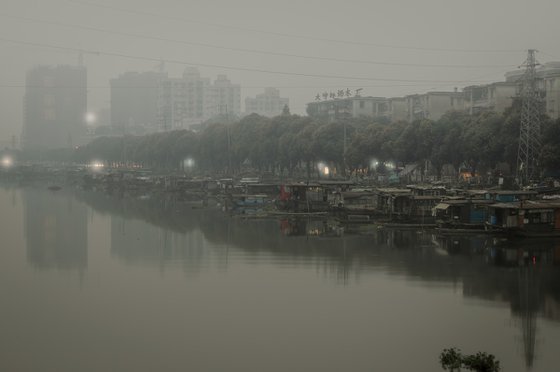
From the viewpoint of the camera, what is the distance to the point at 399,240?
25.6m

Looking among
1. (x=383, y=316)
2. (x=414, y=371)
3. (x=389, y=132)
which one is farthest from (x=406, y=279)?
(x=389, y=132)

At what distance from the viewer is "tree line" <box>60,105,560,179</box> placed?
3606 centimetres

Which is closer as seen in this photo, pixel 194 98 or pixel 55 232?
pixel 55 232

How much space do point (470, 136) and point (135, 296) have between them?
989 inches

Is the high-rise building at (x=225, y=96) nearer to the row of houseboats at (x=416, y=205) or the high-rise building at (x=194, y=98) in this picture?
the high-rise building at (x=194, y=98)

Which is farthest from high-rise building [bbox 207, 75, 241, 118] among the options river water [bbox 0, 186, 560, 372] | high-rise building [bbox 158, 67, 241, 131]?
river water [bbox 0, 186, 560, 372]

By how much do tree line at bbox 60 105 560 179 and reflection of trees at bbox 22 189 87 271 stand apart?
47.2 ft

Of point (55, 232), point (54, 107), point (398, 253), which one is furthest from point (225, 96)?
point (398, 253)

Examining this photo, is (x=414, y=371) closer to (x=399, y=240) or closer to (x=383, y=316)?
(x=383, y=316)

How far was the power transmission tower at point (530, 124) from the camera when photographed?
30734 mm

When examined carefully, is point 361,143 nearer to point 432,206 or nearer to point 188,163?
point 432,206

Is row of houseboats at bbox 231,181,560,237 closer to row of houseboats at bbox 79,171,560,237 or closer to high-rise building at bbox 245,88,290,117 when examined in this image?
row of houseboats at bbox 79,171,560,237

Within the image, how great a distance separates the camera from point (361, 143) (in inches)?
1779

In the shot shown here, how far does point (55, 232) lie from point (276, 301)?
1631cm
